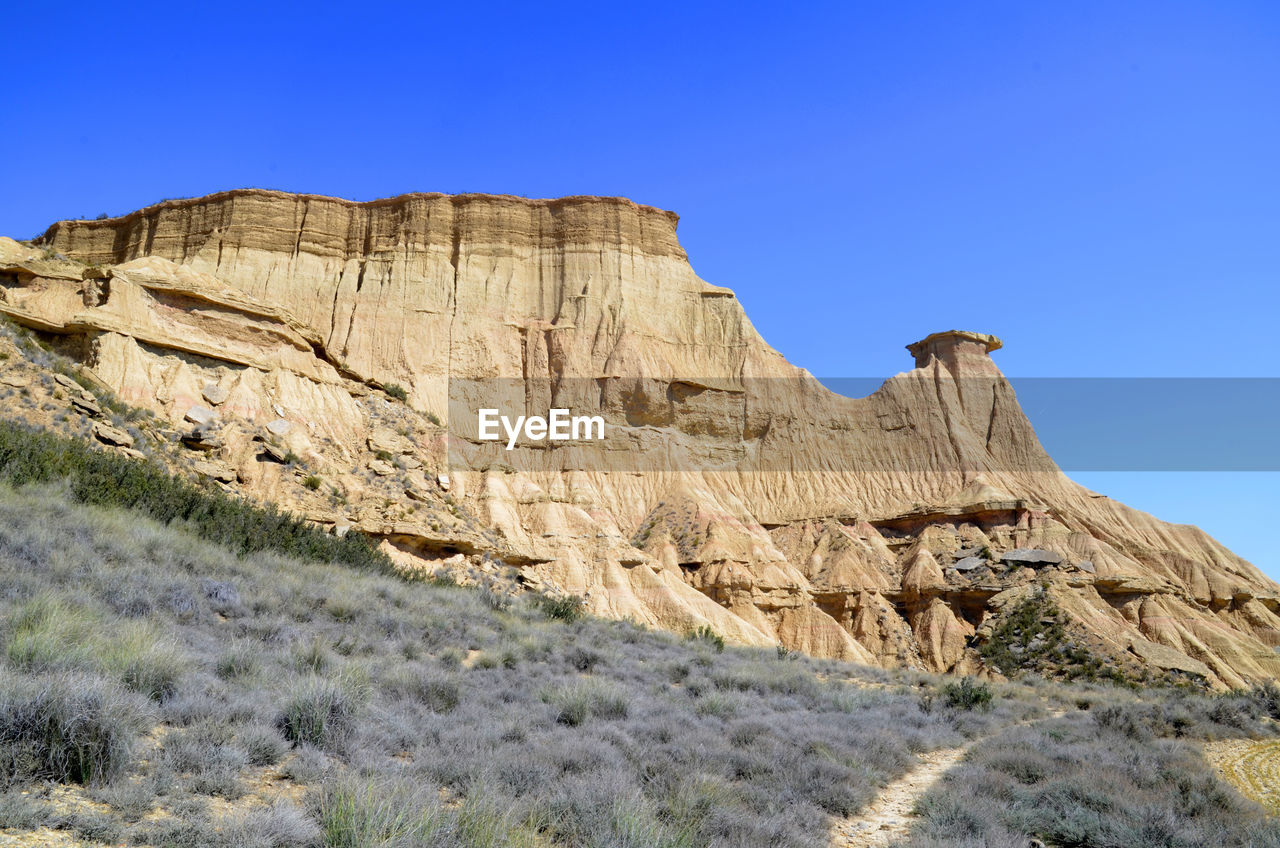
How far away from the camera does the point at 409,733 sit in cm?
784

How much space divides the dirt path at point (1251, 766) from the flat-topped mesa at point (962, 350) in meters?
41.4

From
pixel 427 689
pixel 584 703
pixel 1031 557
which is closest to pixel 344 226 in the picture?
pixel 1031 557

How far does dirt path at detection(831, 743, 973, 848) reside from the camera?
7547 mm

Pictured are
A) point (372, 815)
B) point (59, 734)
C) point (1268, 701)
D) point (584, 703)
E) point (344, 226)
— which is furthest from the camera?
point (344, 226)

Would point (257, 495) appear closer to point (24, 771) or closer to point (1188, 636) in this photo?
point (24, 771)

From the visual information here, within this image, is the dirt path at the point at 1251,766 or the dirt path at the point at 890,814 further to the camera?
the dirt path at the point at 1251,766

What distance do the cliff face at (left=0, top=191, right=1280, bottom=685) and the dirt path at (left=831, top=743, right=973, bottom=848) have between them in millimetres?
18342

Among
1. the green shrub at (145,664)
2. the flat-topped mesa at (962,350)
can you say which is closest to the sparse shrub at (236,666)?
the green shrub at (145,664)

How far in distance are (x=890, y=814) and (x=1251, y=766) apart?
786 centimetres

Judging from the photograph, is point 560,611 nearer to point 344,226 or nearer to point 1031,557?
point 1031,557

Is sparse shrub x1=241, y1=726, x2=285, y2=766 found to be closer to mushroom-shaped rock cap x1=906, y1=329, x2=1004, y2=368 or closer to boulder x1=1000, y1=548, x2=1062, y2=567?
boulder x1=1000, y1=548, x2=1062, y2=567

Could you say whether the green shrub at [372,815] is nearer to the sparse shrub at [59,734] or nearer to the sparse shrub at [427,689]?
the sparse shrub at [59,734]

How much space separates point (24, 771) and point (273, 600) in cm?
668

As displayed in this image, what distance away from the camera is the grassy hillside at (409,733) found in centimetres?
556
